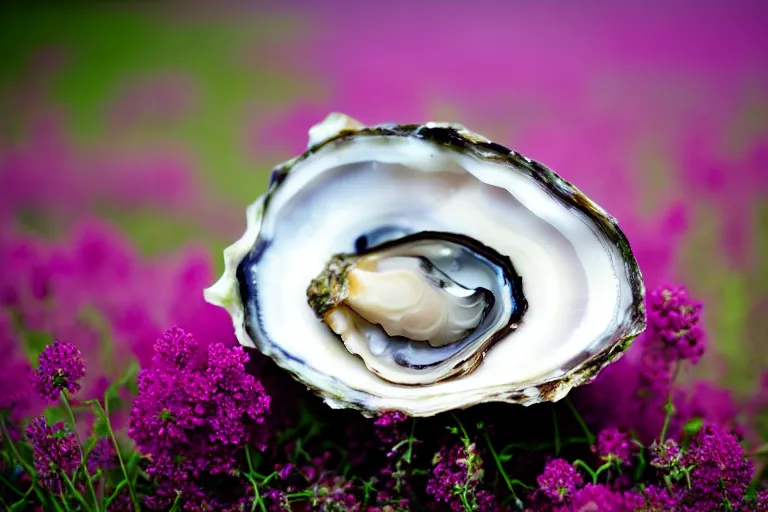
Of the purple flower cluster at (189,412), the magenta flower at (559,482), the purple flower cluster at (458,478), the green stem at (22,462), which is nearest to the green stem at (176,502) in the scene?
the purple flower cluster at (189,412)

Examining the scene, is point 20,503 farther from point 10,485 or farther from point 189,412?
point 189,412

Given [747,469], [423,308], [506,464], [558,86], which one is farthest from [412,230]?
[558,86]

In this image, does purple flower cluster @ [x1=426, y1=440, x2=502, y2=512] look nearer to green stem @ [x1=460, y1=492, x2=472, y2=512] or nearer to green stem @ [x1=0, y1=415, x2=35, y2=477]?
green stem @ [x1=460, y1=492, x2=472, y2=512]

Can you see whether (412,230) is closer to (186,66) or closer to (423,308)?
(423,308)

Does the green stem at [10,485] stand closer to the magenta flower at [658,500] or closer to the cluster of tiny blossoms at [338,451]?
the cluster of tiny blossoms at [338,451]


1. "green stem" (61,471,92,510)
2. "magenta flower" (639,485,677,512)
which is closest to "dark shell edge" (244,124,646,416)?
Answer: "magenta flower" (639,485,677,512)

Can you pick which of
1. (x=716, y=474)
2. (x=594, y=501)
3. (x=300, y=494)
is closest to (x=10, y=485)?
(x=300, y=494)
